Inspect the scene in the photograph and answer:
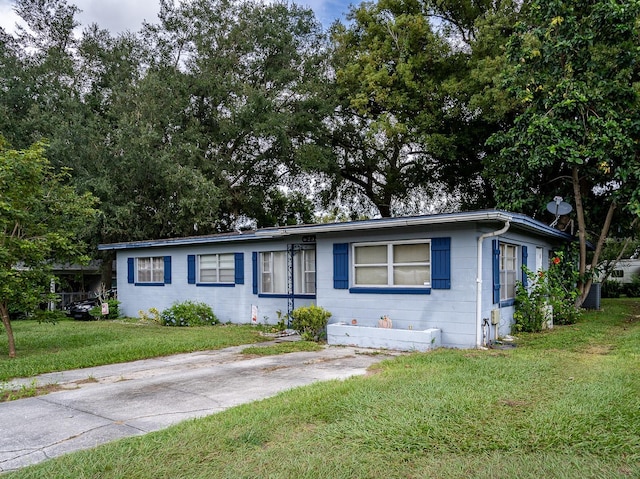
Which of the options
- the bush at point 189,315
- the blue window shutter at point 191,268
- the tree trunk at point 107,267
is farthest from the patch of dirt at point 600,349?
the tree trunk at point 107,267

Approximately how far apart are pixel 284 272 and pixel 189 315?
3095 millimetres

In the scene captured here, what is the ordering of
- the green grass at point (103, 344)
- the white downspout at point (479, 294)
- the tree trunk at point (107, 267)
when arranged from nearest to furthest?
the green grass at point (103, 344), the white downspout at point (479, 294), the tree trunk at point (107, 267)

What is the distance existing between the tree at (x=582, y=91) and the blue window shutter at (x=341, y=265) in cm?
695

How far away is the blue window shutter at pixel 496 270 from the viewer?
941 centimetres

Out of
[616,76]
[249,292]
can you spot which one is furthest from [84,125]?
[616,76]

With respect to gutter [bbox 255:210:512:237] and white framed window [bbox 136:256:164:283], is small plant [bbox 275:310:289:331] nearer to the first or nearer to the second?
gutter [bbox 255:210:512:237]

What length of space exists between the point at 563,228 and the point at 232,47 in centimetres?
1545

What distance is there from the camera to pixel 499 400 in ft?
16.0

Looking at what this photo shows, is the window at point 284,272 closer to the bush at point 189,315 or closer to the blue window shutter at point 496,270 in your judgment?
the bush at point 189,315

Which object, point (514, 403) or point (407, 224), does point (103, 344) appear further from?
point (514, 403)

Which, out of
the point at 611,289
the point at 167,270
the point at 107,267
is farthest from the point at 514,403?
the point at 611,289

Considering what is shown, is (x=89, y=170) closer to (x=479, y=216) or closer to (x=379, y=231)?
(x=379, y=231)

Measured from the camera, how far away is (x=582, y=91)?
1309 cm

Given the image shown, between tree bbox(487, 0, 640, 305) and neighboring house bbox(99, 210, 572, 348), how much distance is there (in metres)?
2.27
